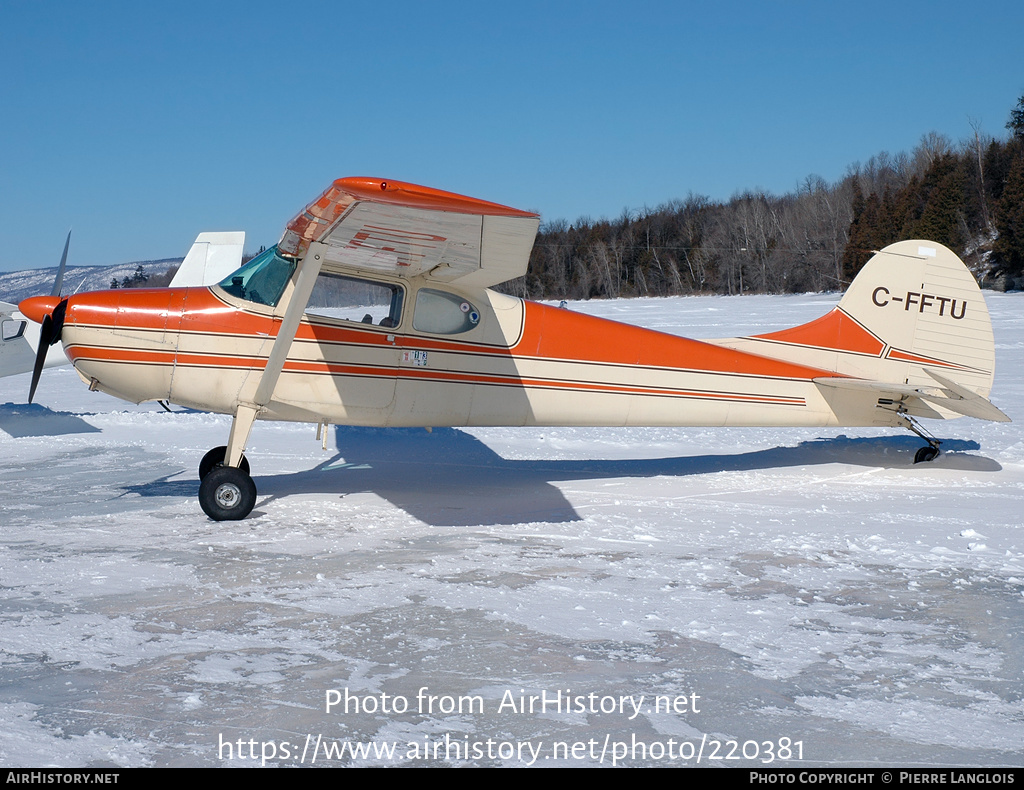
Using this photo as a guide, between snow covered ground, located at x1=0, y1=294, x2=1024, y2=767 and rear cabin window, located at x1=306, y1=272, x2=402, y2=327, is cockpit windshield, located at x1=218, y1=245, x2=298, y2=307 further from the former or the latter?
snow covered ground, located at x1=0, y1=294, x2=1024, y2=767

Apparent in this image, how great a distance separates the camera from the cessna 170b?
600 centimetres

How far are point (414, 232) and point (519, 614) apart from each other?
2.73 meters

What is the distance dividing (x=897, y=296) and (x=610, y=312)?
26.6m

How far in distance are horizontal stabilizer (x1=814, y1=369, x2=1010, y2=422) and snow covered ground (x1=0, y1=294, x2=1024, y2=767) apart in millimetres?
688

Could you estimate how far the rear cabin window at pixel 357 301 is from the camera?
6.48 meters

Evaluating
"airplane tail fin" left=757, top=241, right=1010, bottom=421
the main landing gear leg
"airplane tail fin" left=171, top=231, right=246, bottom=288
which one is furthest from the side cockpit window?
"airplane tail fin" left=171, top=231, right=246, bottom=288

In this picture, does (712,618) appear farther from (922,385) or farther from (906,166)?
(906,166)

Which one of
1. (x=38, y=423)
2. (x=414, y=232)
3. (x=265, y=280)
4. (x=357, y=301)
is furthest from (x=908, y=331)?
(x=38, y=423)

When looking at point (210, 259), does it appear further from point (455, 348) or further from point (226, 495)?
point (226, 495)

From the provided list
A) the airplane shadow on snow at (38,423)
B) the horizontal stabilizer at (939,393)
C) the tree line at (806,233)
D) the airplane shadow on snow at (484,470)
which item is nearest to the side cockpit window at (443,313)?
the airplane shadow on snow at (484,470)

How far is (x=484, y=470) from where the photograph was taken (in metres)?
8.14

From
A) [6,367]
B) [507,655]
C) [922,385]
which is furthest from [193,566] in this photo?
[6,367]

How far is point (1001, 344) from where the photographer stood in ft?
57.1

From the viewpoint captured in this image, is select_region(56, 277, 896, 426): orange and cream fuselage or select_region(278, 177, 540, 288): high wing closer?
select_region(278, 177, 540, 288): high wing
